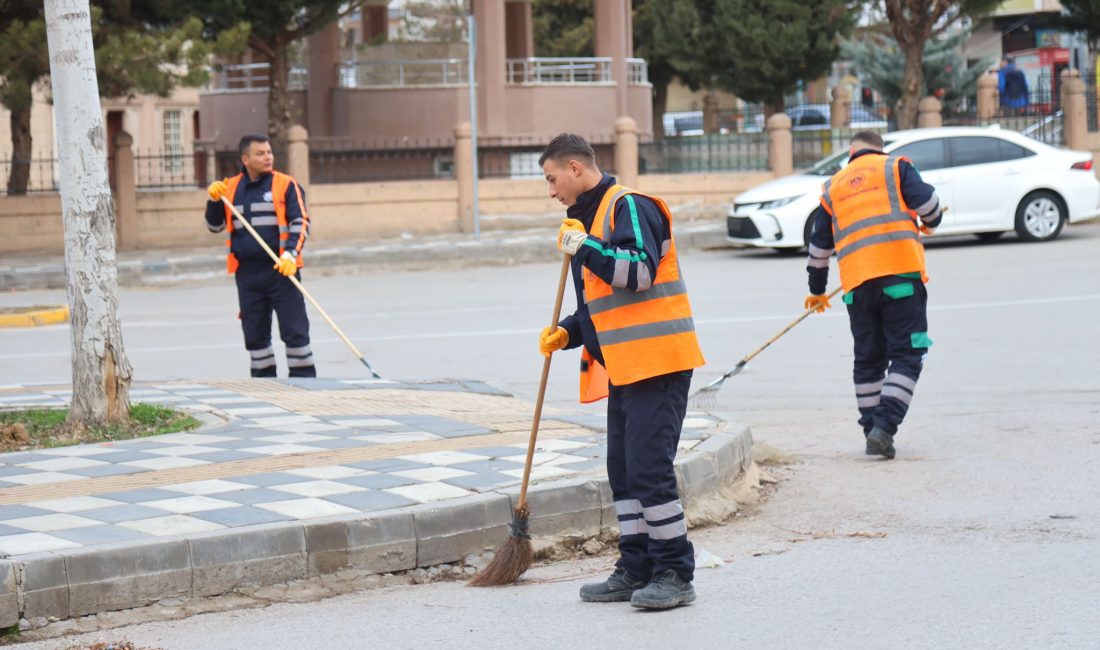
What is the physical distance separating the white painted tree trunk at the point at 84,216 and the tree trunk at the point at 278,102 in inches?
718

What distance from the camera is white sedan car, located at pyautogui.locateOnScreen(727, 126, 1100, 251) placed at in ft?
64.0

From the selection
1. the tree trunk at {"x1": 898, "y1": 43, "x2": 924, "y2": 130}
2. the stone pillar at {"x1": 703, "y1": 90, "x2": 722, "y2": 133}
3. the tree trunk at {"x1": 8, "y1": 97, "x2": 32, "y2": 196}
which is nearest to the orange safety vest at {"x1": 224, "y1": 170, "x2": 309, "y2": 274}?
the tree trunk at {"x1": 8, "y1": 97, "x2": 32, "y2": 196}

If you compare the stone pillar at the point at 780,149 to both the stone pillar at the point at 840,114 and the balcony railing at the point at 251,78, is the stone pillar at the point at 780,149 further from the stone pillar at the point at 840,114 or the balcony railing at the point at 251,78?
the balcony railing at the point at 251,78

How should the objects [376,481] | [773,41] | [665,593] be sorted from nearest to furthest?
[665,593], [376,481], [773,41]

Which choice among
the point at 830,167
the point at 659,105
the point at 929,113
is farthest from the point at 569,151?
the point at 659,105

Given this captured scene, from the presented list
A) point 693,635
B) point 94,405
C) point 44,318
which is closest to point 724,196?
point 44,318

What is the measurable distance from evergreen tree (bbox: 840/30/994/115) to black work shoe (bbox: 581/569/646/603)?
31.5m

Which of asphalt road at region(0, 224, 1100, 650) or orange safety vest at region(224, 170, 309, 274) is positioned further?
orange safety vest at region(224, 170, 309, 274)

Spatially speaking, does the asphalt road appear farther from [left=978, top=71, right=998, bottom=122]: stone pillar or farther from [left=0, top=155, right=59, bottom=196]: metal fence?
[left=978, top=71, right=998, bottom=122]: stone pillar

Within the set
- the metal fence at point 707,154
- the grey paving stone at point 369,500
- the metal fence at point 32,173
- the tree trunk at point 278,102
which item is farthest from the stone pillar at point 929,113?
the grey paving stone at point 369,500

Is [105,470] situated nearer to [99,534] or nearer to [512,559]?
[99,534]

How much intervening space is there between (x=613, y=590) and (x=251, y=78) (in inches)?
1112

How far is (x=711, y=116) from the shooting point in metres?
37.3

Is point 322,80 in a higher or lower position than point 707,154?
higher
